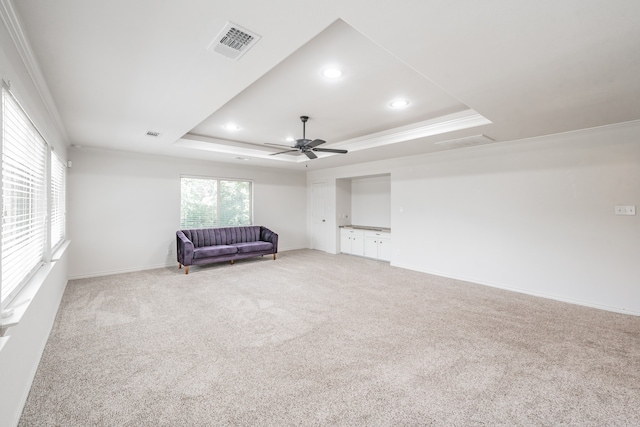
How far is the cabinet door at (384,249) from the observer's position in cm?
641

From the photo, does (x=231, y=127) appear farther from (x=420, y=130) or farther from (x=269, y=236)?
(x=269, y=236)

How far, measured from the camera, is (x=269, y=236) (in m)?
→ 6.79

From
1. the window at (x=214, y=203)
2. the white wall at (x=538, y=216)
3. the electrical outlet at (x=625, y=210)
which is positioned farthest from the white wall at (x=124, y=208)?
the electrical outlet at (x=625, y=210)

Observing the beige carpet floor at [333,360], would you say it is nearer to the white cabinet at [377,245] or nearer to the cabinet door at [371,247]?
the white cabinet at [377,245]

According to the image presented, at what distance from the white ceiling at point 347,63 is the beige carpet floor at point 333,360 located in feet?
7.71

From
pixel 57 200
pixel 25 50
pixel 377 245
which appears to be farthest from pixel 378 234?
pixel 25 50

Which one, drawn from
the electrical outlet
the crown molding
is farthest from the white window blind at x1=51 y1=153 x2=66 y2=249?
the electrical outlet

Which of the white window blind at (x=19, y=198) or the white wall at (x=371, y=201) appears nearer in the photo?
the white window blind at (x=19, y=198)

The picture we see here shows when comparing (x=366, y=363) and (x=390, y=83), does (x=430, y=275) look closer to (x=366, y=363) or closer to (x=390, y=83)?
(x=366, y=363)

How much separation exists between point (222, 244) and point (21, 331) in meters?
4.57

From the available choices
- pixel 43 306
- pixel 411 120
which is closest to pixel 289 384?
pixel 43 306

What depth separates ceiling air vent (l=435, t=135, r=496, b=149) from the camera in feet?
13.5

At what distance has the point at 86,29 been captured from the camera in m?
1.73

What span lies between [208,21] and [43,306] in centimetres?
289
